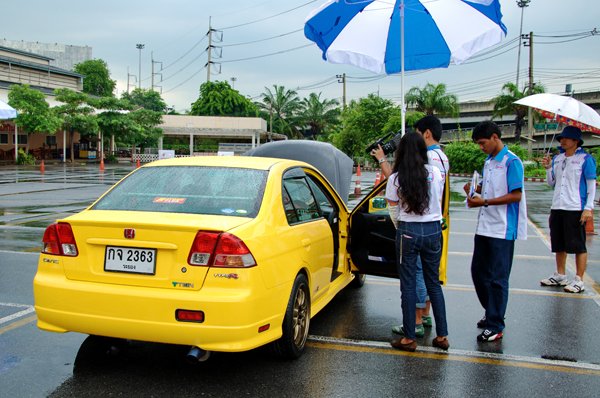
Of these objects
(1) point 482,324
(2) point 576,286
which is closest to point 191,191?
(1) point 482,324

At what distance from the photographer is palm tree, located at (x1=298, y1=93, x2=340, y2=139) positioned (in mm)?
69500

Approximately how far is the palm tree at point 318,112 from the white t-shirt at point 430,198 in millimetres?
65627

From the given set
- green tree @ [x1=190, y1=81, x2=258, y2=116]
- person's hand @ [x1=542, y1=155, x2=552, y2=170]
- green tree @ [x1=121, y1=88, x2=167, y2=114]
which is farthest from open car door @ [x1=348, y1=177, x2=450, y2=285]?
green tree @ [x1=121, y1=88, x2=167, y2=114]

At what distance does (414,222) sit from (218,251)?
164cm

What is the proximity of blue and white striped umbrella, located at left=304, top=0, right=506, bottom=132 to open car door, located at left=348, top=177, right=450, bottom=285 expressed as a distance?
7.64 ft

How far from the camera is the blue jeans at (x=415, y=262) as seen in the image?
444cm

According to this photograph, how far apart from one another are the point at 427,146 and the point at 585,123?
231 centimetres

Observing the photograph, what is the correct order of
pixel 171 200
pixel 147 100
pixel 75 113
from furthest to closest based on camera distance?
pixel 147 100 < pixel 75 113 < pixel 171 200

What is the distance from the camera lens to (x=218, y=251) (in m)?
3.64

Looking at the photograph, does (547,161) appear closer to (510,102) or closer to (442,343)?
(442,343)

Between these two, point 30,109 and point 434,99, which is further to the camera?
point 434,99

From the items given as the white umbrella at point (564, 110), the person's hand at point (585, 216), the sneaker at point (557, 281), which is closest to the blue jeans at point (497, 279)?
the white umbrella at point (564, 110)

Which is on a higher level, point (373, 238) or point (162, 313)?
point (373, 238)

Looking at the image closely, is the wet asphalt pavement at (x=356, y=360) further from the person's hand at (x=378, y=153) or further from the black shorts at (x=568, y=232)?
the person's hand at (x=378, y=153)
